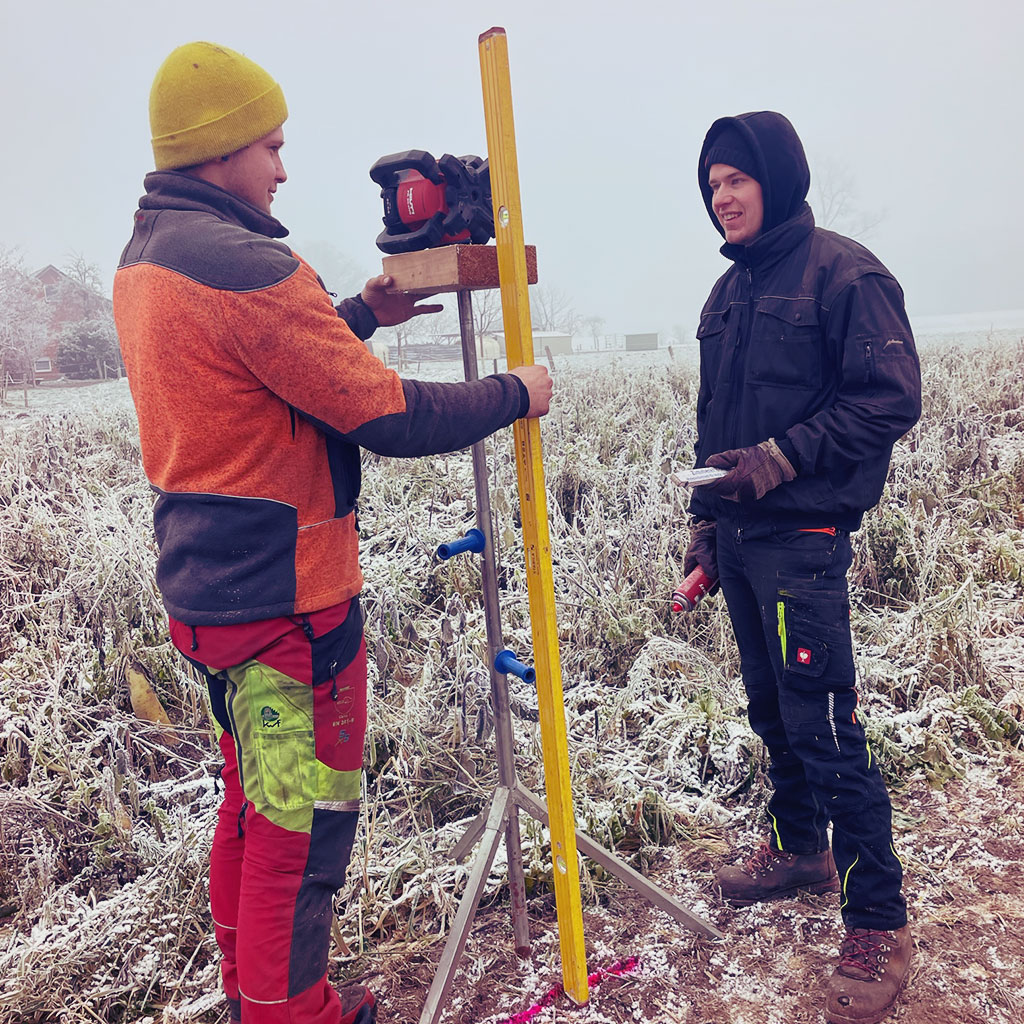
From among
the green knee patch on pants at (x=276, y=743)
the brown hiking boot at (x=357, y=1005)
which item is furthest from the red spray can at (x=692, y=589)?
the brown hiking boot at (x=357, y=1005)

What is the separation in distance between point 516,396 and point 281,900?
998 mm

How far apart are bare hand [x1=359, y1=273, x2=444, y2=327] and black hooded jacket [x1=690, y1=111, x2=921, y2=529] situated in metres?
0.73

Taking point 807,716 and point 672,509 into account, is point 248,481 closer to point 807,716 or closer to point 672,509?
point 807,716

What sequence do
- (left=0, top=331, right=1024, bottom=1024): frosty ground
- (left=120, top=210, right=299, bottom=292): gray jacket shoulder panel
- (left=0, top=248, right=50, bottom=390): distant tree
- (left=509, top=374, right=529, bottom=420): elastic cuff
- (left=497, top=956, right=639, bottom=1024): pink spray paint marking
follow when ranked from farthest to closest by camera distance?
(left=0, top=248, right=50, bottom=390): distant tree → (left=0, top=331, right=1024, bottom=1024): frosty ground → (left=497, top=956, right=639, bottom=1024): pink spray paint marking → (left=509, top=374, right=529, bottom=420): elastic cuff → (left=120, top=210, right=299, bottom=292): gray jacket shoulder panel

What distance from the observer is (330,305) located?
4.34 ft

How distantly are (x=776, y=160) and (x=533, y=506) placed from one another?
962 millimetres

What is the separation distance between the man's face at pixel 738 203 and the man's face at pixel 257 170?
0.98 metres

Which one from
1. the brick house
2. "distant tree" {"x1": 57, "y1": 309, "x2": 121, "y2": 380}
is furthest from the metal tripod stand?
"distant tree" {"x1": 57, "y1": 309, "x2": 121, "y2": 380}

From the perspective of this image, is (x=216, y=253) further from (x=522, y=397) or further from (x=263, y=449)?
(x=522, y=397)

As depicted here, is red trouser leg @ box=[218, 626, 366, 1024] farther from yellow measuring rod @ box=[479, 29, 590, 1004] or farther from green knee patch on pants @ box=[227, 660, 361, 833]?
yellow measuring rod @ box=[479, 29, 590, 1004]

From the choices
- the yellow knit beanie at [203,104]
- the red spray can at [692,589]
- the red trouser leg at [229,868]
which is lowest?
the red trouser leg at [229,868]

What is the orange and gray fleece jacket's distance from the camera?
127 centimetres

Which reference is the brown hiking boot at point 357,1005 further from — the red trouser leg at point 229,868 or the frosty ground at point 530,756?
the red trouser leg at point 229,868

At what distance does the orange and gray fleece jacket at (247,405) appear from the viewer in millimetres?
1269
